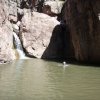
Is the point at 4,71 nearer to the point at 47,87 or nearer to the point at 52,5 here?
the point at 47,87

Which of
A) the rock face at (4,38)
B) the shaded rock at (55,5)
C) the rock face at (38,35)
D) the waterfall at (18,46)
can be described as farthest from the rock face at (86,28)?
the shaded rock at (55,5)

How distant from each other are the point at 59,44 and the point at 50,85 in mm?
23819

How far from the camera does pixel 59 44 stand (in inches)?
1788

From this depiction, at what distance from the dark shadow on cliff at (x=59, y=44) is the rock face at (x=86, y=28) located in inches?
213

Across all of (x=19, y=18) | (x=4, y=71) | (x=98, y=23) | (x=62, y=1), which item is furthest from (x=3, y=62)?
(x=62, y=1)

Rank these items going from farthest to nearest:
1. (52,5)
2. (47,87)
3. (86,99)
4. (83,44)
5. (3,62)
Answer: (52,5), (83,44), (3,62), (47,87), (86,99)

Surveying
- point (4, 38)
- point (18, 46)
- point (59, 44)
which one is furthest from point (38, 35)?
point (4, 38)

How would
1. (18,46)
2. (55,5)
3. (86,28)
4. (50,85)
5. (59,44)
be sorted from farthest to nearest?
(55,5) → (59,44) → (18,46) → (86,28) → (50,85)

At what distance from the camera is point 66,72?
28.8 metres

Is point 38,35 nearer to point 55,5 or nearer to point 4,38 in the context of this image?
point 55,5

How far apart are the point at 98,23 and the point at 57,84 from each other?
46.3ft

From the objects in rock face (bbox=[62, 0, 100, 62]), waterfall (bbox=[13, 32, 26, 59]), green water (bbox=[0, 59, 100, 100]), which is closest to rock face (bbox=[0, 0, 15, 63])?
waterfall (bbox=[13, 32, 26, 59])

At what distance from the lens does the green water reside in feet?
59.8

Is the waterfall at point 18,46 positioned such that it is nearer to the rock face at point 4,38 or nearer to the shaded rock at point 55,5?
the rock face at point 4,38
